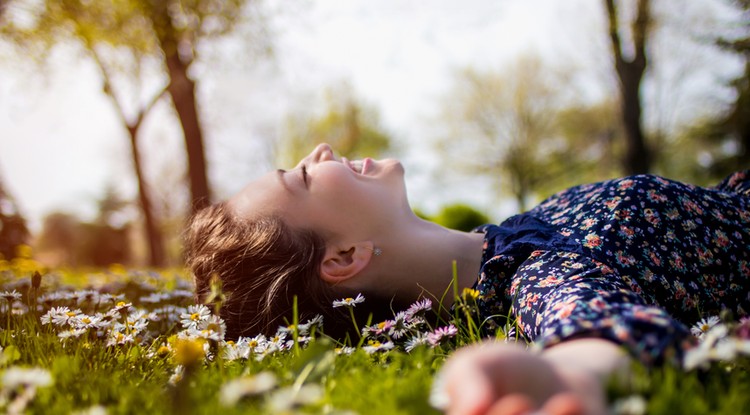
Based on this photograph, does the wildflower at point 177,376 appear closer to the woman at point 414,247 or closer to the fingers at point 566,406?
the woman at point 414,247

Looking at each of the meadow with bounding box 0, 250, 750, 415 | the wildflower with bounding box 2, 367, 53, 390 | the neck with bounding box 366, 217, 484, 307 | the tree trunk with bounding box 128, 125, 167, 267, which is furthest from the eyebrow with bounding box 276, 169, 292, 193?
the tree trunk with bounding box 128, 125, 167, 267

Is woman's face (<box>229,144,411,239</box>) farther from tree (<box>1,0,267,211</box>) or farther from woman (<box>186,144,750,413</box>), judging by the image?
tree (<box>1,0,267,211</box>)

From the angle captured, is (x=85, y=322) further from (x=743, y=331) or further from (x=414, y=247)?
(x=743, y=331)

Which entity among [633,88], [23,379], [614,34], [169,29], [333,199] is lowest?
[23,379]

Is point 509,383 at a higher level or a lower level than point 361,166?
lower

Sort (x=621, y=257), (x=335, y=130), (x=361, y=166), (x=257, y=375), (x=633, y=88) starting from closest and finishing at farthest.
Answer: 1. (x=257, y=375)
2. (x=621, y=257)
3. (x=361, y=166)
4. (x=633, y=88)
5. (x=335, y=130)

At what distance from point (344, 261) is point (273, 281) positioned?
1.15 feet

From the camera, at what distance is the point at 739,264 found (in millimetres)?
2592

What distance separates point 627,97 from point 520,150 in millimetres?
17533

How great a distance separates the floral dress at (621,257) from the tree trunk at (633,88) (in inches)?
318

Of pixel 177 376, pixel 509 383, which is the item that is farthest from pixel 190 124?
pixel 509 383

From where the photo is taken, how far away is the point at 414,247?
8.55ft

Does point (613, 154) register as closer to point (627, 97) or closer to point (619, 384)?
point (627, 97)

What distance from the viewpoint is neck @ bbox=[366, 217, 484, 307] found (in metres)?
2.59
